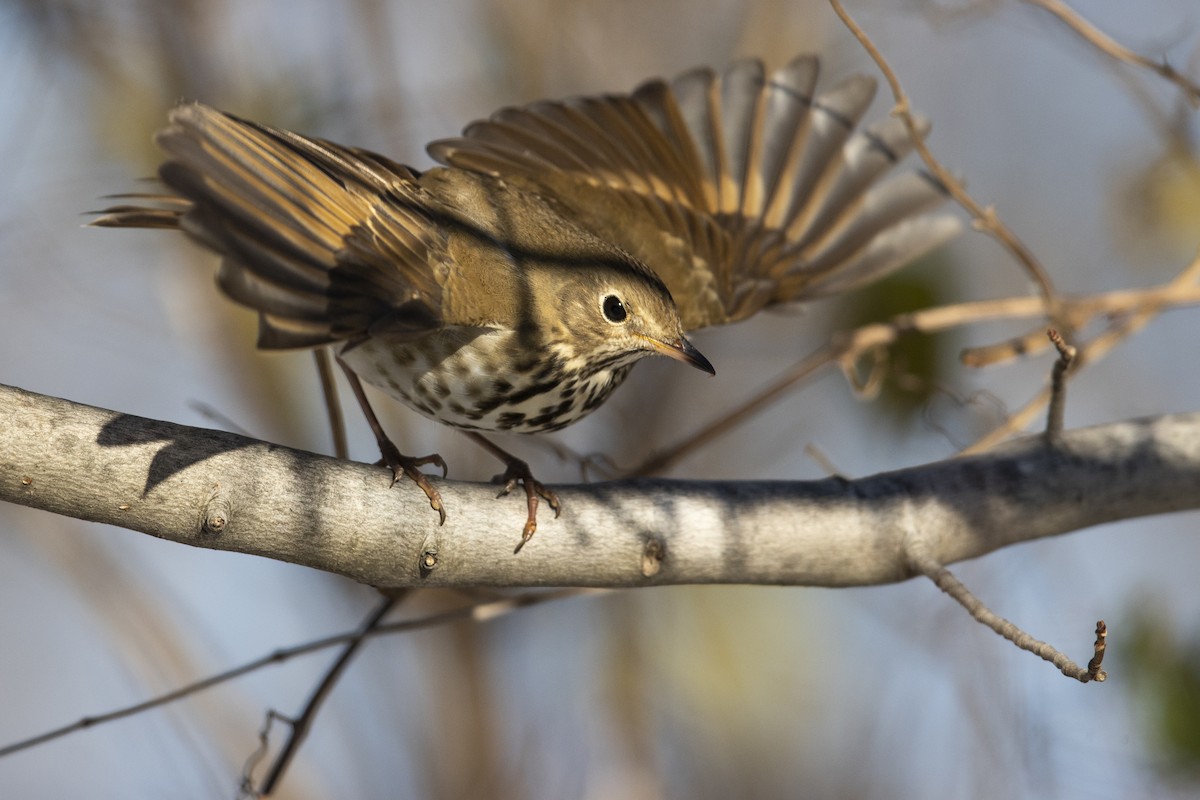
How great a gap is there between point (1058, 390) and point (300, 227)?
5.46ft

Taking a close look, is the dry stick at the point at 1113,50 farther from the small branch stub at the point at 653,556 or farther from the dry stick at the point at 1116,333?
the small branch stub at the point at 653,556

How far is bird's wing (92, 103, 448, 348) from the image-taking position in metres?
2.11

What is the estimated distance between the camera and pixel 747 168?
13.2ft

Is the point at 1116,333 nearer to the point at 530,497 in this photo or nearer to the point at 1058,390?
the point at 1058,390

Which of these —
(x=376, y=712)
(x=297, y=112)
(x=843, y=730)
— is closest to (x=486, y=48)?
(x=297, y=112)

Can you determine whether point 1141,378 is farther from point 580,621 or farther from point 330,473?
point 330,473

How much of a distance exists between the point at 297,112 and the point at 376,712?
2.55 metres

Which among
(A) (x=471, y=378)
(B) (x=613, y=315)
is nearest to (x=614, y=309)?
(B) (x=613, y=315)

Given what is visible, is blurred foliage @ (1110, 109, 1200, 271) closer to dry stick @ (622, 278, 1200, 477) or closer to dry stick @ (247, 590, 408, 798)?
dry stick @ (622, 278, 1200, 477)

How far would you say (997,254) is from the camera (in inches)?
226

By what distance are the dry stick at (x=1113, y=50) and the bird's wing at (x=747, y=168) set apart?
84cm

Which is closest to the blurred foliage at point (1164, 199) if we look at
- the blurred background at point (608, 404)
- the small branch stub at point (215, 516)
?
the blurred background at point (608, 404)

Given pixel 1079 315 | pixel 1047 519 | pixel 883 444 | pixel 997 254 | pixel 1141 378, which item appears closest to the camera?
pixel 1047 519

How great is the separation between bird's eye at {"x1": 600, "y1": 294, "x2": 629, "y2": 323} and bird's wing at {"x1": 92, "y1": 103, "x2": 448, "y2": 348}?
1.57ft
